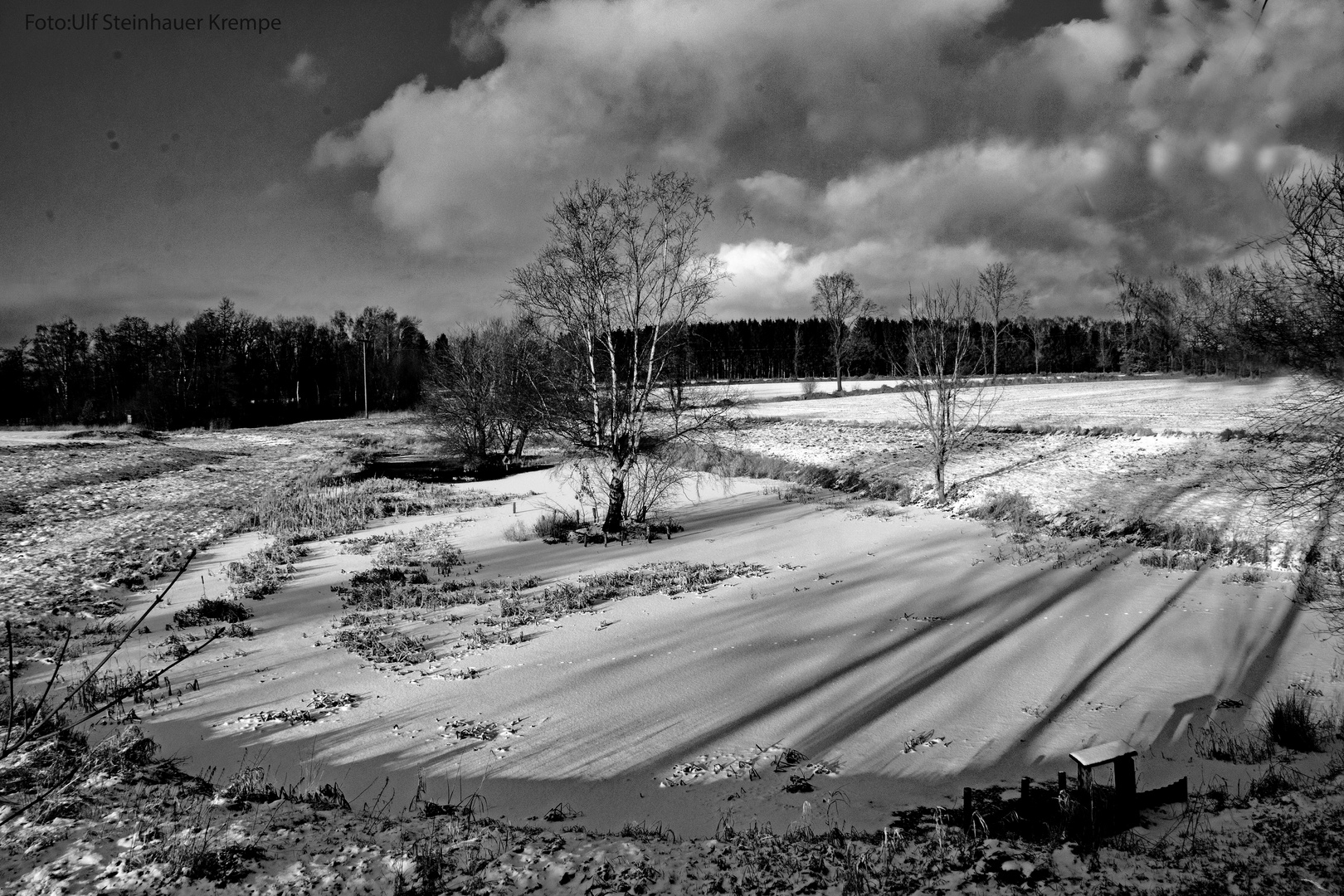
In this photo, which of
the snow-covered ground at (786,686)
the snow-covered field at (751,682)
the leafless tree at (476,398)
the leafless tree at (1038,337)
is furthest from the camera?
the leafless tree at (1038,337)

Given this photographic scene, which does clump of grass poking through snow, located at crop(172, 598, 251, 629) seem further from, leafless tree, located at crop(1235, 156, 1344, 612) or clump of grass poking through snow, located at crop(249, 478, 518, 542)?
leafless tree, located at crop(1235, 156, 1344, 612)

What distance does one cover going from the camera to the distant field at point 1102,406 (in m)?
26.7

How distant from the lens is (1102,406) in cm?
3681

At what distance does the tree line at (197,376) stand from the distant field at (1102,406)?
112ft

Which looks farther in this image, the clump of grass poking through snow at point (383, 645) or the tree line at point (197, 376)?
the tree line at point (197, 376)

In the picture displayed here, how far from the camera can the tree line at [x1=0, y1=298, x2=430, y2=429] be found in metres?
65.7

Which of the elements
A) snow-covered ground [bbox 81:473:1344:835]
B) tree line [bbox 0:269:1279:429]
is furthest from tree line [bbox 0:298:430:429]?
snow-covered ground [bbox 81:473:1344:835]

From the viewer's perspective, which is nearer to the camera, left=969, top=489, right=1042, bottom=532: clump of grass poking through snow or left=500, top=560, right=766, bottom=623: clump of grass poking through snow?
left=500, top=560, right=766, bottom=623: clump of grass poking through snow

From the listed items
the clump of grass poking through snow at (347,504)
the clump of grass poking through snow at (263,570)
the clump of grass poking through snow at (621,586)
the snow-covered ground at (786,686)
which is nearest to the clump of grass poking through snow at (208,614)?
the snow-covered ground at (786,686)

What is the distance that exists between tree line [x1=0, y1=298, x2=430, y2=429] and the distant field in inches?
1340

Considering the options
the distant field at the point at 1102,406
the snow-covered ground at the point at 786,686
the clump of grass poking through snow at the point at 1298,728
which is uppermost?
the distant field at the point at 1102,406

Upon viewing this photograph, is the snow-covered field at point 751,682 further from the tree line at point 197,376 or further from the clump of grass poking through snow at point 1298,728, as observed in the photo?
the tree line at point 197,376

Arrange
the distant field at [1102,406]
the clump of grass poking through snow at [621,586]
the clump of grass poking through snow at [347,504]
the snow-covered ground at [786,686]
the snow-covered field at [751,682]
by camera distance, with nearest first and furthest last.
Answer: the snow-covered field at [751,682]
the snow-covered ground at [786,686]
the clump of grass poking through snow at [621,586]
the clump of grass poking through snow at [347,504]
the distant field at [1102,406]

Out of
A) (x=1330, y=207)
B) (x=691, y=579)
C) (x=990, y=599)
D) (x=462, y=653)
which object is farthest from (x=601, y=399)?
(x=1330, y=207)
